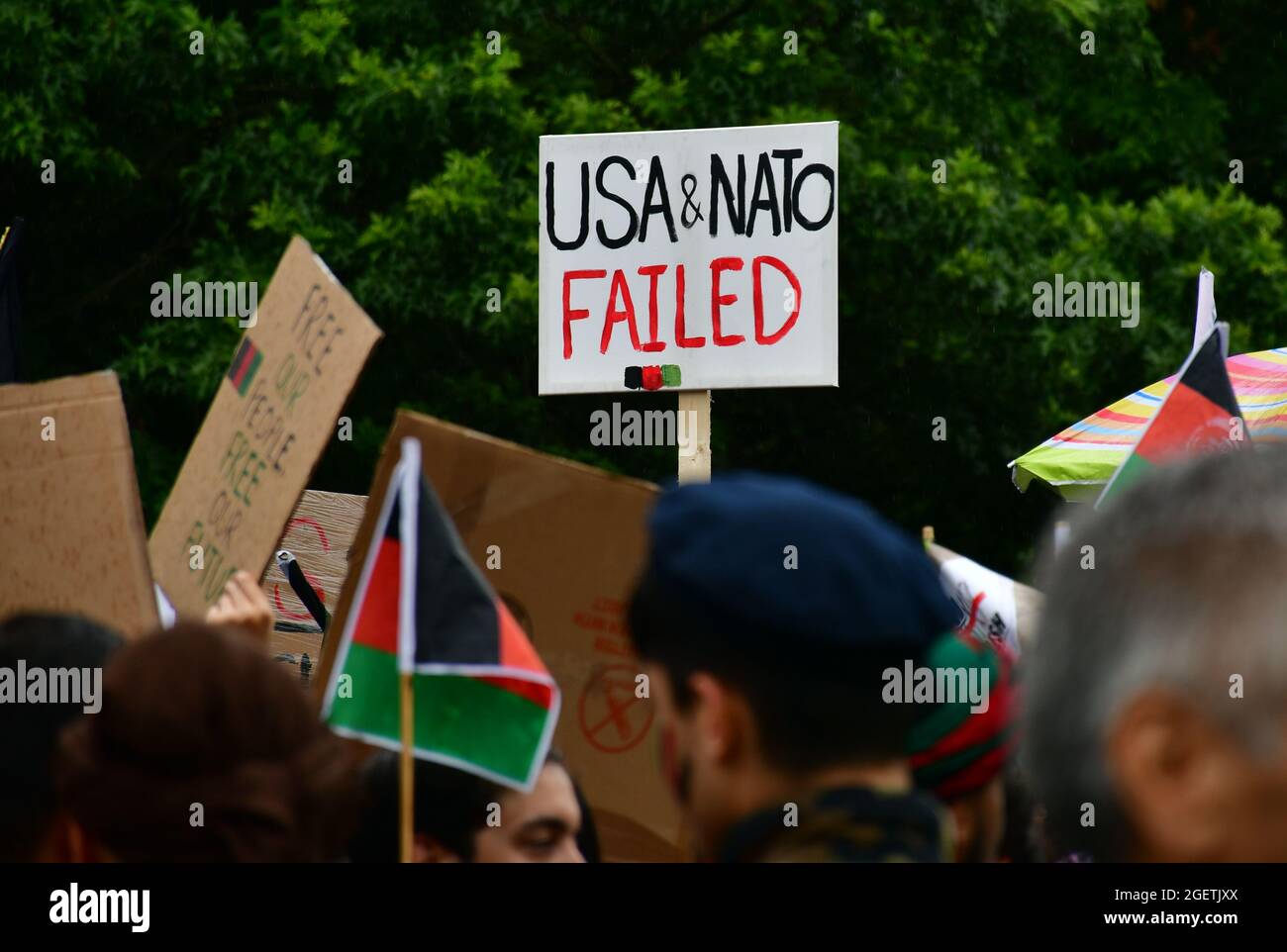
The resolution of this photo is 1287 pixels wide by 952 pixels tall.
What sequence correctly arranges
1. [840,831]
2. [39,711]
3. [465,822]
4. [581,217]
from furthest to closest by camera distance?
[581,217] < [465,822] < [39,711] < [840,831]

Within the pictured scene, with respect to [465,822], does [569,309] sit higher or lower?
higher

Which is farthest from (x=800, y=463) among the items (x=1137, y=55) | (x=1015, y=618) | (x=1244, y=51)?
(x=1015, y=618)

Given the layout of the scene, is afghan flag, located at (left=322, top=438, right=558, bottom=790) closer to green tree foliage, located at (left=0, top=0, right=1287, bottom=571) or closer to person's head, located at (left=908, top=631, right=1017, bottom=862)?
person's head, located at (left=908, top=631, right=1017, bottom=862)

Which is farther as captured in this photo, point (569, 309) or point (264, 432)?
point (569, 309)

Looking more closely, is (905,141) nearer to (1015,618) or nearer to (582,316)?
(582,316)

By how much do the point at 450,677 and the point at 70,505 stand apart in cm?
91

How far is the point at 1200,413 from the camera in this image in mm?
3770

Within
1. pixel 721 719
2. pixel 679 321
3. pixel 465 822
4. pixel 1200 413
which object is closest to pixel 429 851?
pixel 465 822

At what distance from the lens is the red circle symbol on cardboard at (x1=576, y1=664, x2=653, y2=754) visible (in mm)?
3062

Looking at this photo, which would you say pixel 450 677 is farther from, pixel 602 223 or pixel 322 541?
pixel 602 223

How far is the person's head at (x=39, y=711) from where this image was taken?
6.52ft

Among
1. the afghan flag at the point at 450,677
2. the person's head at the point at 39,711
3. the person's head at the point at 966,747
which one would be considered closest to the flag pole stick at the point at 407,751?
the afghan flag at the point at 450,677

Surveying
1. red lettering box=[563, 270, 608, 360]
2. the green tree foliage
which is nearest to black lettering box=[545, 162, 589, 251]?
red lettering box=[563, 270, 608, 360]

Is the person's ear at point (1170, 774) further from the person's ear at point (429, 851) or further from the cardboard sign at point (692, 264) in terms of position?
the cardboard sign at point (692, 264)
